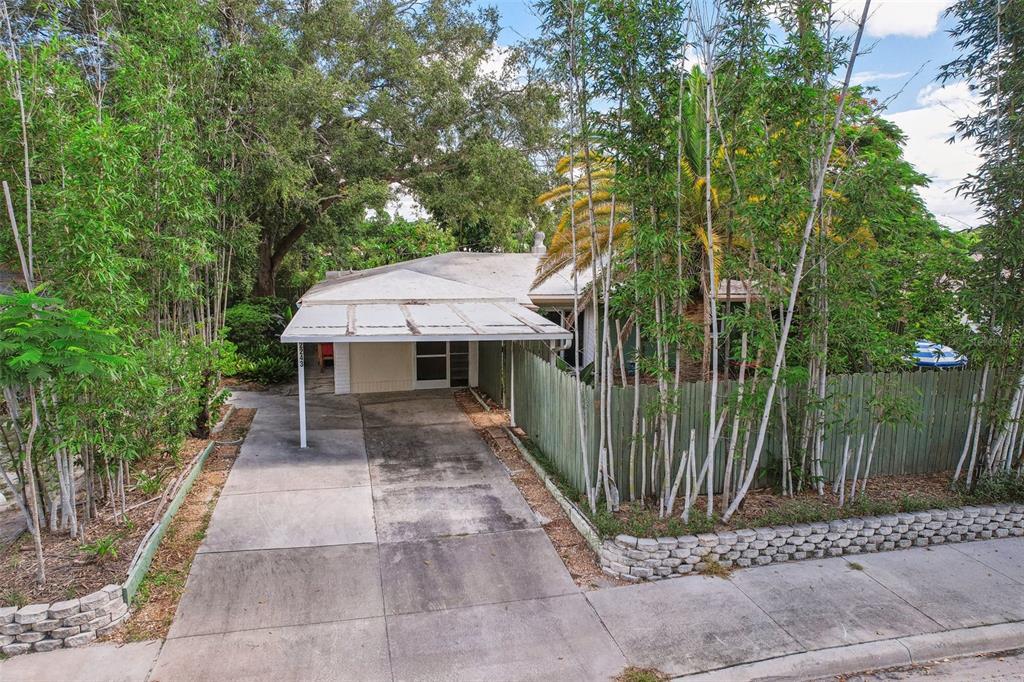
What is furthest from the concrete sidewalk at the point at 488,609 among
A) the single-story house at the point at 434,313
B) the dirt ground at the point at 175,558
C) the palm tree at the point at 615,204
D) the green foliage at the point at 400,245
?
the green foliage at the point at 400,245

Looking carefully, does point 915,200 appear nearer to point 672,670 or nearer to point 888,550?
point 888,550

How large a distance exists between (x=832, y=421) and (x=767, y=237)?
2323 mm

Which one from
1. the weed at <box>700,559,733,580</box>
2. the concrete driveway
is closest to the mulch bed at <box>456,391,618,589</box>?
the concrete driveway

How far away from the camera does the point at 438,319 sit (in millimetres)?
10789

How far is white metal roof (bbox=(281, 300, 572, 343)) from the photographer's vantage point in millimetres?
9344

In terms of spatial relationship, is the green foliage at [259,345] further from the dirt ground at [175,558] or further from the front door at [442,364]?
the dirt ground at [175,558]

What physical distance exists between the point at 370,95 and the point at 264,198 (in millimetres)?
4745

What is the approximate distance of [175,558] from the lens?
600cm

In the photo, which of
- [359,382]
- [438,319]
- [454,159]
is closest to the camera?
[438,319]

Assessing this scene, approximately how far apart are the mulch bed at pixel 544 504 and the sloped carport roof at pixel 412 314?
5.89 ft

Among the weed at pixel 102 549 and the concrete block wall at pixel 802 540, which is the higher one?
the weed at pixel 102 549

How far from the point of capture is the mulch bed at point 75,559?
198 inches

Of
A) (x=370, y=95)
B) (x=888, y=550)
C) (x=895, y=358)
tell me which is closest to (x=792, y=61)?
(x=895, y=358)

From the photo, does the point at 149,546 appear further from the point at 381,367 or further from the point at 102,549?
the point at 381,367
